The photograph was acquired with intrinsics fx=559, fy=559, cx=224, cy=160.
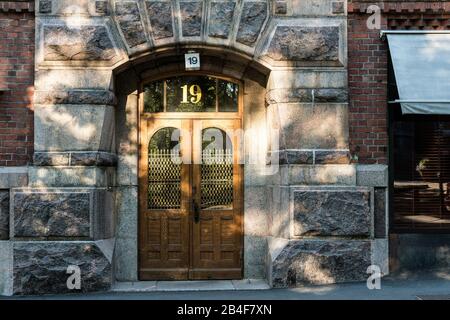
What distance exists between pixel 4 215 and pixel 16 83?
77.1 inches

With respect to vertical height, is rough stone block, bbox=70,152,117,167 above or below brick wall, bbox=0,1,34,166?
below

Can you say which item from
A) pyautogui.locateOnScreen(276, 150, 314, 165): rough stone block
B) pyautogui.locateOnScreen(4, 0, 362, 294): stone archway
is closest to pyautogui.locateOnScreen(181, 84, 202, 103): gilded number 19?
pyautogui.locateOnScreen(4, 0, 362, 294): stone archway

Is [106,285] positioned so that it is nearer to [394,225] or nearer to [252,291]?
[252,291]

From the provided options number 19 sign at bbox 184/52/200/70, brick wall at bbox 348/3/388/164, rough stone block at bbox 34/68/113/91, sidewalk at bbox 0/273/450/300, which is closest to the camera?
sidewalk at bbox 0/273/450/300

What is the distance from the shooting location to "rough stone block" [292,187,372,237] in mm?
8211

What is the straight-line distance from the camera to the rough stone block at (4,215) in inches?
320

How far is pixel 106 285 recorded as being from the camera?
8.12 meters

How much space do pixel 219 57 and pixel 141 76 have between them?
50.7 inches

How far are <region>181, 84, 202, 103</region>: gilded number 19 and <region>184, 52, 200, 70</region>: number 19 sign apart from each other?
1.58 ft

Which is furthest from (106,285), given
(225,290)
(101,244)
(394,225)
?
(394,225)

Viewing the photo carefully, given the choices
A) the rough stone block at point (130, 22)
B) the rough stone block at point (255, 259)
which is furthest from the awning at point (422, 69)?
the rough stone block at point (130, 22)

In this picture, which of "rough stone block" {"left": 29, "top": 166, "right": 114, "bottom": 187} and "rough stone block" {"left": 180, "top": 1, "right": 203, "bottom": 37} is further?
"rough stone block" {"left": 180, "top": 1, "right": 203, "bottom": 37}

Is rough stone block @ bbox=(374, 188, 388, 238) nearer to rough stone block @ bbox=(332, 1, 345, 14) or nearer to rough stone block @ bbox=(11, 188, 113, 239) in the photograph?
rough stone block @ bbox=(332, 1, 345, 14)

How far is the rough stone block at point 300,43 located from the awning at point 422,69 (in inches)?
37.5
